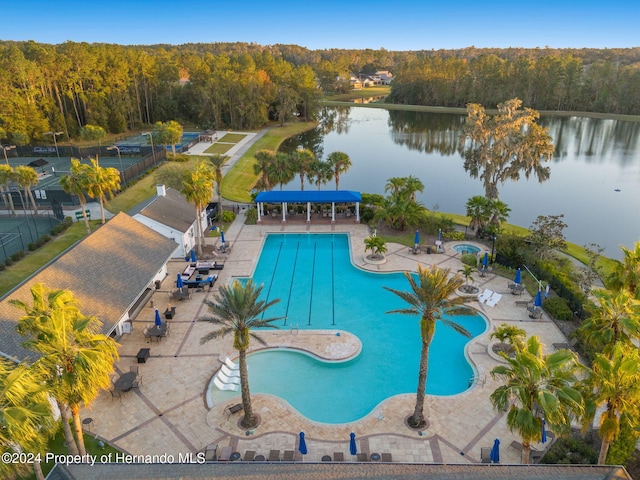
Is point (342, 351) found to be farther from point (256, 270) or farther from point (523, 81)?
point (523, 81)

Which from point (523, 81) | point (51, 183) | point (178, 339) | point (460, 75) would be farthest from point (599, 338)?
point (460, 75)

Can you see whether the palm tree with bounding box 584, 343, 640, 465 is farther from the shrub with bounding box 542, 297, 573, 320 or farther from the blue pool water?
the blue pool water

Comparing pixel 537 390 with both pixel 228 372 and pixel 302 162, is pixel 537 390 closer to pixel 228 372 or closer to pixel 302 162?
pixel 228 372

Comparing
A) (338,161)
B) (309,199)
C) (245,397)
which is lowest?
(245,397)

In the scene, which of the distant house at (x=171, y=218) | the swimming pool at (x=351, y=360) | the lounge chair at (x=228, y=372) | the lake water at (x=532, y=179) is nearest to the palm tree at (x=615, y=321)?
the swimming pool at (x=351, y=360)

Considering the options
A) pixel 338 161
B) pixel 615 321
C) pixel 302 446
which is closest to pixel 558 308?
pixel 615 321

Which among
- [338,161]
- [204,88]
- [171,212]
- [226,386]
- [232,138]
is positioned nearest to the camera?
[226,386]

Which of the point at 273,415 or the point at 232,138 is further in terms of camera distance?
the point at 232,138

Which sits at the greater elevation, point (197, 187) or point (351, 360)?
point (197, 187)
